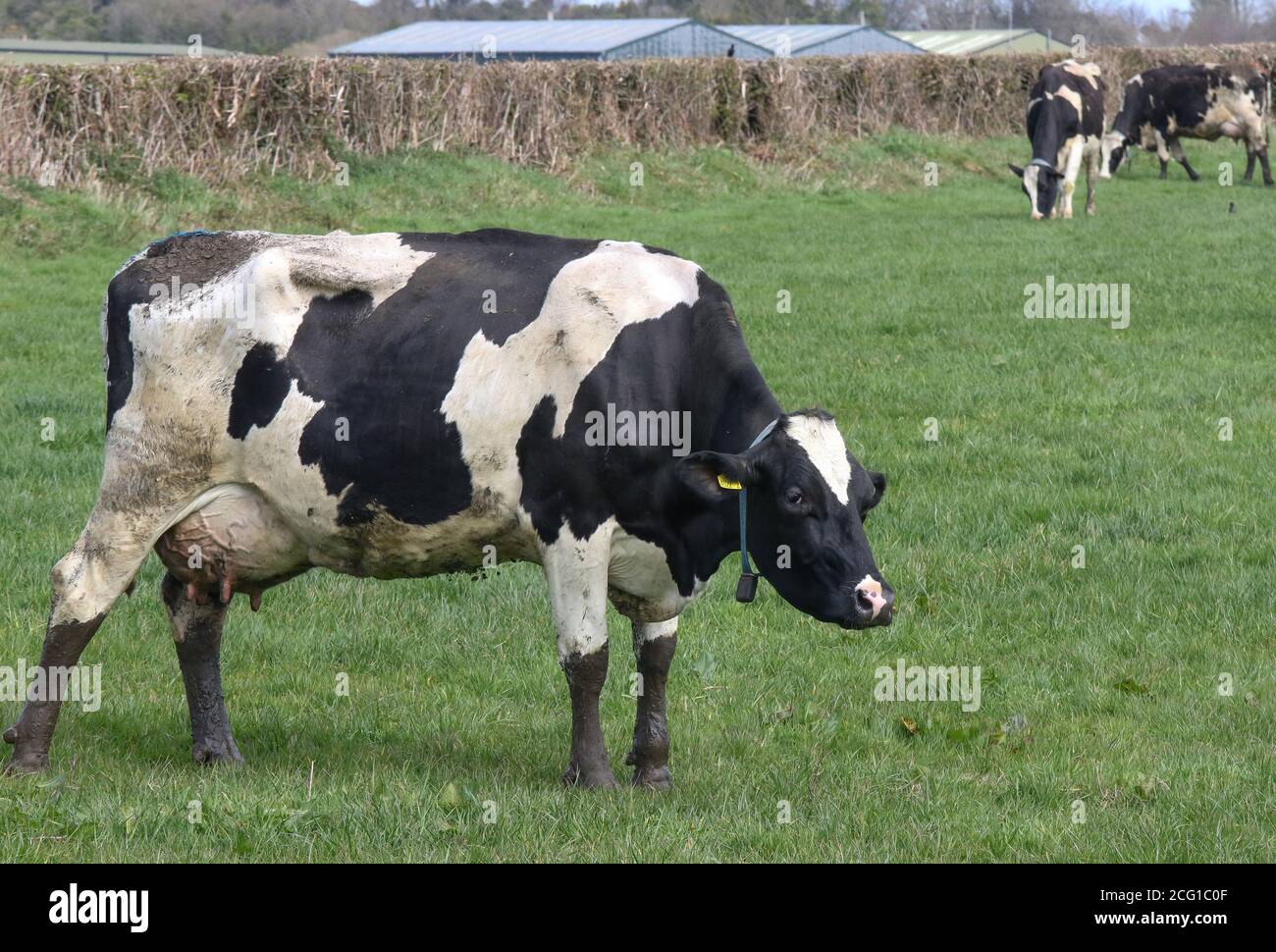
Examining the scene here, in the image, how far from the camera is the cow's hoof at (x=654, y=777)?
22.1ft

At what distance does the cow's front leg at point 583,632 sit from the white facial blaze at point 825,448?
2.97 ft

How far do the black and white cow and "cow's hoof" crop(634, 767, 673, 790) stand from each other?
3025 cm

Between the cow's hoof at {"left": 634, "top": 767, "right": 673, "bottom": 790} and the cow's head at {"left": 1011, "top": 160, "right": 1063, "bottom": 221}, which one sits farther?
the cow's head at {"left": 1011, "top": 160, "right": 1063, "bottom": 221}

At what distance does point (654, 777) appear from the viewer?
6781mm

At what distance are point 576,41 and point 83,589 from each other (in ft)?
199

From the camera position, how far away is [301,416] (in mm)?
6637

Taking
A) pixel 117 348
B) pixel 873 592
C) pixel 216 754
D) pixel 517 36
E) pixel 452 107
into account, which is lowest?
pixel 216 754

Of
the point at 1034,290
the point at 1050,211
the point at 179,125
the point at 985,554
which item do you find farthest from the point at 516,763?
the point at 1050,211

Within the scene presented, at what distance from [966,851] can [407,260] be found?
11.1 ft

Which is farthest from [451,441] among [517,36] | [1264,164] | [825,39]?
[825,39]

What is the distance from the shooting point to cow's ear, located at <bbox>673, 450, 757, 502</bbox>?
6.04 m

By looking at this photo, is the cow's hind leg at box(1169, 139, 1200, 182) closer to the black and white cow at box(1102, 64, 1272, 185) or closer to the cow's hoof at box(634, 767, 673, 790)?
the black and white cow at box(1102, 64, 1272, 185)

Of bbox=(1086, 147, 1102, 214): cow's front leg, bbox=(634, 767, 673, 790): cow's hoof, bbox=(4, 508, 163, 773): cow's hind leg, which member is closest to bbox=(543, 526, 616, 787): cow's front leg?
bbox=(634, 767, 673, 790): cow's hoof

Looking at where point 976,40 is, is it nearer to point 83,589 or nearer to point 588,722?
point 588,722
